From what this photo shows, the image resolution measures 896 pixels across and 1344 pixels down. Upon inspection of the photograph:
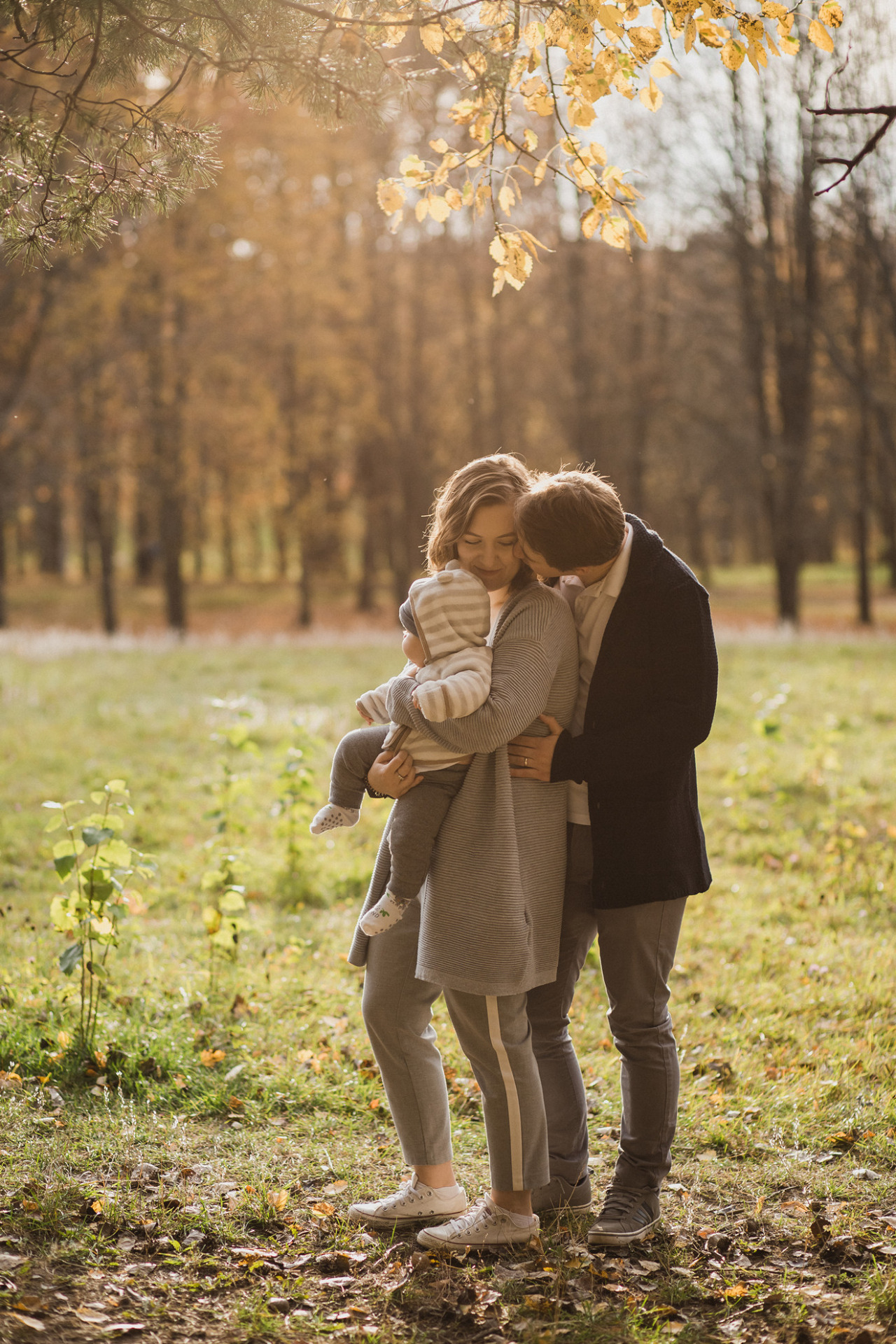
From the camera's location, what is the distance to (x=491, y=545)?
2.89 metres

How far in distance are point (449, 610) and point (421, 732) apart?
32cm

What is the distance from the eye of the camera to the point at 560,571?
286 cm

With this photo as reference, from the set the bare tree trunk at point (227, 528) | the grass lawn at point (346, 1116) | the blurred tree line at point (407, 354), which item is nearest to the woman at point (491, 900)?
the grass lawn at point (346, 1116)

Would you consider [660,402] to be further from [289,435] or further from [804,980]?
[804,980]

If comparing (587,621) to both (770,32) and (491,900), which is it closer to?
(491,900)

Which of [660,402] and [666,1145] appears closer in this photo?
[666,1145]

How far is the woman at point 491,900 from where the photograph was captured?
284cm

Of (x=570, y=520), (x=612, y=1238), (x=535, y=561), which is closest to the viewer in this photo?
(x=570, y=520)

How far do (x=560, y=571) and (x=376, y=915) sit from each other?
3.44 feet

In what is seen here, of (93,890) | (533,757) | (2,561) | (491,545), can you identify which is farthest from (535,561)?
(2,561)

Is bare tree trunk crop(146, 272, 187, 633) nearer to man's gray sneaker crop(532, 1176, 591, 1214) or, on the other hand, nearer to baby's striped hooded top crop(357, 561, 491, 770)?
baby's striped hooded top crop(357, 561, 491, 770)

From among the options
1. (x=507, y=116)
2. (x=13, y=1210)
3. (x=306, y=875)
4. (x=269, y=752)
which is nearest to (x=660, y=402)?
(x=269, y=752)

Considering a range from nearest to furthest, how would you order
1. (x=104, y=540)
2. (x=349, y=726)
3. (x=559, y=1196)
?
1. (x=559, y=1196)
2. (x=349, y=726)
3. (x=104, y=540)

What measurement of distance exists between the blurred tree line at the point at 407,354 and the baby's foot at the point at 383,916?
11959mm
